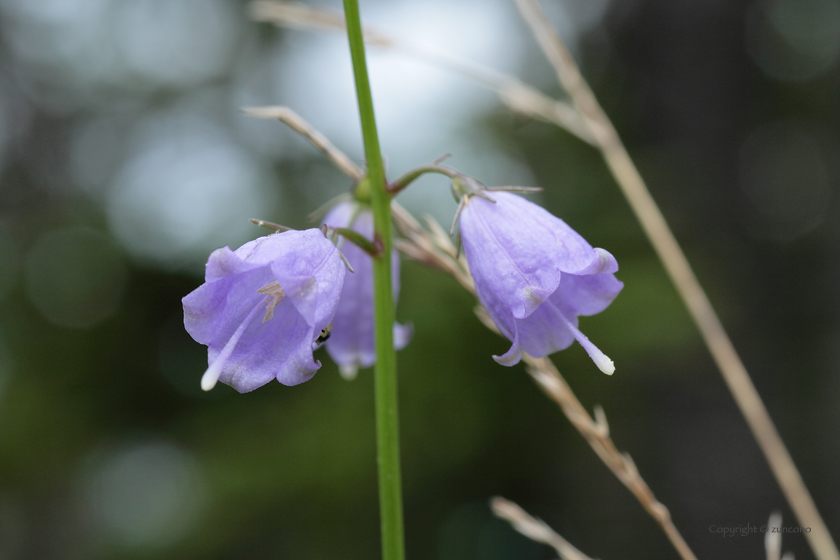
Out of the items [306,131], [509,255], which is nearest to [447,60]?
[306,131]

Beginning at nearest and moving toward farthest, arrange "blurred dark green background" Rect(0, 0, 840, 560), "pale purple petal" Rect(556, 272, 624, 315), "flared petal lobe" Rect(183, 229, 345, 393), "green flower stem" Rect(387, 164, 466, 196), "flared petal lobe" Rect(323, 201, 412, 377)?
"flared petal lobe" Rect(183, 229, 345, 393) → "green flower stem" Rect(387, 164, 466, 196) → "pale purple petal" Rect(556, 272, 624, 315) → "flared petal lobe" Rect(323, 201, 412, 377) → "blurred dark green background" Rect(0, 0, 840, 560)

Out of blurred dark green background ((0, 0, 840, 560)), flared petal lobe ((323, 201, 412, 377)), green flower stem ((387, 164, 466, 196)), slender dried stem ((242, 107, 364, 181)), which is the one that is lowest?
green flower stem ((387, 164, 466, 196))

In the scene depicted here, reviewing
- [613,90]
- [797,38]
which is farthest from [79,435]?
[797,38]

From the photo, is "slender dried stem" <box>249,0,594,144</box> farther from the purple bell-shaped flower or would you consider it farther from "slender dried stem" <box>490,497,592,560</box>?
"slender dried stem" <box>490,497,592,560</box>

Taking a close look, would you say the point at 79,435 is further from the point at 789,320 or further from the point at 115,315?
the point at 789,320

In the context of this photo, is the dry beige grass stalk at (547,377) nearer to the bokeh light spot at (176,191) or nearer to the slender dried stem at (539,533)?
the slender dried stem at (539,533)

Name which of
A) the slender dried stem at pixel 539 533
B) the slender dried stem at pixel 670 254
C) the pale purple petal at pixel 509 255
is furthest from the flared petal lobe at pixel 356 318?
the slender dried stem at pixel 670 254

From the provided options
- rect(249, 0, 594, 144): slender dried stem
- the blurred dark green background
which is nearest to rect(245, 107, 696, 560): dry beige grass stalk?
rect(249, 0, 594, 144): slender dried stem
